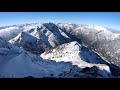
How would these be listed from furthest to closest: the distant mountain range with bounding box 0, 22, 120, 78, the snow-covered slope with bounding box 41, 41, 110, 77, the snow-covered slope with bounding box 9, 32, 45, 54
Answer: the snow-covered slope with bounding box 9, 32, 45, 54
the snow-covered slope with bounding box 41, 41, 110, 77
the distant mountain range with bounding box 0, 22, 120, 78

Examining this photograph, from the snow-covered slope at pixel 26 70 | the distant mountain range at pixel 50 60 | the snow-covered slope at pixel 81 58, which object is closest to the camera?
the snow-covered slope at pixel 26 70

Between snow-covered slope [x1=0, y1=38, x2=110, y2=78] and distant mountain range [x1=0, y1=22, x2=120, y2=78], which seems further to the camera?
distant mountain range [x1=0, y1=22, x2=120, y2=78]

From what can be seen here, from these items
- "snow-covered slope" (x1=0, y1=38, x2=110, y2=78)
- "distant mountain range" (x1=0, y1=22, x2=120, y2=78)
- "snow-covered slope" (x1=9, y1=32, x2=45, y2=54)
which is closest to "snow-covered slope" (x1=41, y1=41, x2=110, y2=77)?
"distant mountain range" (x1=0, y1=22, x2=120, y2=78)

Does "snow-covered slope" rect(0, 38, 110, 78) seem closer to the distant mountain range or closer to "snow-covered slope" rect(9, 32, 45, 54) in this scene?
the distant mountain range

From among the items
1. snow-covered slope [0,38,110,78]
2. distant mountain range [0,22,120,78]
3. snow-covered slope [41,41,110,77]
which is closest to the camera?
snow-covered slope [0,38,110,78]

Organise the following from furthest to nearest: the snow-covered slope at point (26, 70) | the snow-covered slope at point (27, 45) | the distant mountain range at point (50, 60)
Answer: the snow-covered slope at point (27, 45) < the distant mountain range at point (50, 60) < the snow-covered slope at point (26, 70)

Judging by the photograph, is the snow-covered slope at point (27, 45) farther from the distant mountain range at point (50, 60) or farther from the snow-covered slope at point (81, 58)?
the snow-covered slope at point (81, 58)

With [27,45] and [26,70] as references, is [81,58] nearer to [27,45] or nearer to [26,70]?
[27,45]

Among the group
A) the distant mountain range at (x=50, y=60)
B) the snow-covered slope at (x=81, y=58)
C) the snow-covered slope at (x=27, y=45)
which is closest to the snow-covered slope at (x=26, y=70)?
the distant mountain range at (x=50, y=60)

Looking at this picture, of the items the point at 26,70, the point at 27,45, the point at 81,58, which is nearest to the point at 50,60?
the point at 27,45
